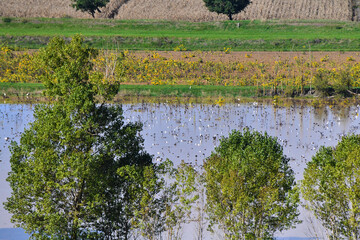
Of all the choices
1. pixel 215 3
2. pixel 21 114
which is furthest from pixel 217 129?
pixel 215 3

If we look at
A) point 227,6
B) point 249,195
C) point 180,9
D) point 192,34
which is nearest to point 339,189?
point 249,195

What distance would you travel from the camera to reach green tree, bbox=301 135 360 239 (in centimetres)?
2139

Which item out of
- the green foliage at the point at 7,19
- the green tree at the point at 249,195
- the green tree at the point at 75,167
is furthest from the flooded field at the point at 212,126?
the green foliage at the point at 7,19

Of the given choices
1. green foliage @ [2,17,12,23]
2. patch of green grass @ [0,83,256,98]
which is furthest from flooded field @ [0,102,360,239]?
green foliage @ [2,17,12,23]

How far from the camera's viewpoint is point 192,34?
77.2 metres

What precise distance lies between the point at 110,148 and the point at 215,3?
66715 millimetres

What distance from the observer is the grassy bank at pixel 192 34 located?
70188 mm

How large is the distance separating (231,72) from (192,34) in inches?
699

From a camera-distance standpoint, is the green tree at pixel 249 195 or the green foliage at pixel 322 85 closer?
the green tree at pixel 249 195

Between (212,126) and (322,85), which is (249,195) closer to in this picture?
(212,126)

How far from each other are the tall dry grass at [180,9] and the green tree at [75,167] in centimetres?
7080

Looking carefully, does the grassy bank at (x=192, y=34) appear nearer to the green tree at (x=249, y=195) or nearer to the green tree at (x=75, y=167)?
the green tree at (x=75, y=167)

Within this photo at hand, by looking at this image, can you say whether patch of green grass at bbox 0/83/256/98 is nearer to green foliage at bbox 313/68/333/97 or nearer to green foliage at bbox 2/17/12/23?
green foliage at bbox 313/68/333/97

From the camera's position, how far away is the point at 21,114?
4422 cm
